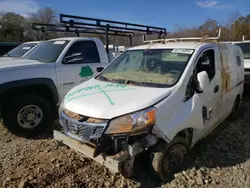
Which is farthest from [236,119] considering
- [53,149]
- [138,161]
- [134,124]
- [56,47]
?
[56,47]

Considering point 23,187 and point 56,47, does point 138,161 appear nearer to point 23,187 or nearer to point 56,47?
point 23,187

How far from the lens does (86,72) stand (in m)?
5.13

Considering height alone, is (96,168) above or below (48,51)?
below

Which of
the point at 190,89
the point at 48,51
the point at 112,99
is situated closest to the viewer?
the point at 112,99

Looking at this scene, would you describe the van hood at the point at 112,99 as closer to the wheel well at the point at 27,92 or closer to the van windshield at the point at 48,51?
the wheel well at the point at 27,92

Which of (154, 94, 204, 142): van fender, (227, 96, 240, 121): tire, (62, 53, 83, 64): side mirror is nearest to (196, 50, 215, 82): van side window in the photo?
(154, 94, 204, 142): van fender

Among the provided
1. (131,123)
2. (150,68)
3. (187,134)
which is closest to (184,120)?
(187,134)

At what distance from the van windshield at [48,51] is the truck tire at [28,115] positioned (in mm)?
987

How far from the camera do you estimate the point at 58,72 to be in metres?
4.66

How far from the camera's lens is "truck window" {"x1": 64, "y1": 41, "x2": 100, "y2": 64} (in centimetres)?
495

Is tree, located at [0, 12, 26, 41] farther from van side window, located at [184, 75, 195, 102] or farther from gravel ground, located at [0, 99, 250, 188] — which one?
van side window, located at [184, 75, 195, 102]

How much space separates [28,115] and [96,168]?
75.5 inches

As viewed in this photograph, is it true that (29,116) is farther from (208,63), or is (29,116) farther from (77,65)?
(208,63)

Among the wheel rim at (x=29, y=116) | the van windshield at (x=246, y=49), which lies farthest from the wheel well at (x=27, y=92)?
the van windshield at (x=246, y=49)
